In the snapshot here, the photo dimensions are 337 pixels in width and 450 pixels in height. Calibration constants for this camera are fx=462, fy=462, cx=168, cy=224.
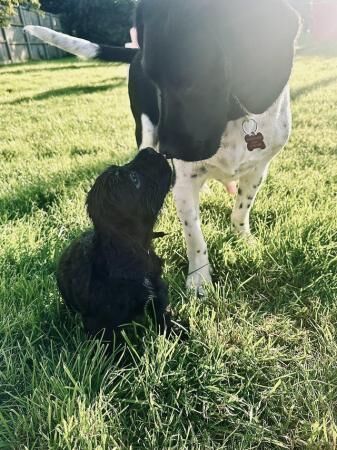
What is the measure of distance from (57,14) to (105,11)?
2.87 metres

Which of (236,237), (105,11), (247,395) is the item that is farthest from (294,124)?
(105,11)

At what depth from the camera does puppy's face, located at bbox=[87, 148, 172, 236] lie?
163cm

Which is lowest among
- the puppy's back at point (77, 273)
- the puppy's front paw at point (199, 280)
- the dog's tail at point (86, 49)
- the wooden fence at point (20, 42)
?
the wooden fence at point (20, 42)

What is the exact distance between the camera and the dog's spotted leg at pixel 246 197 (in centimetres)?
254

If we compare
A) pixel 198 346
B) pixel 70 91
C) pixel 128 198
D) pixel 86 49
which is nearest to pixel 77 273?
pixel 128 198

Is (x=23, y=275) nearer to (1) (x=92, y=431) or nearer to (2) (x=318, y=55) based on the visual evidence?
(1) (x=92, y=431)

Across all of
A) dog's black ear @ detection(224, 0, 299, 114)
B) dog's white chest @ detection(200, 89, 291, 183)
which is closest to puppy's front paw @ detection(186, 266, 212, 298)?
dog's white chest @ detection(200, 89, 291, 183)

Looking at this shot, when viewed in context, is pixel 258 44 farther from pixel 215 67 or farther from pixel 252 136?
pixel 252 136

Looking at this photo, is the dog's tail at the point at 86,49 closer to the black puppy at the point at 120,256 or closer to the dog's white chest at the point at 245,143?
the dog's white chest at the point at 245,143

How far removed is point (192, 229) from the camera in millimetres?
2332

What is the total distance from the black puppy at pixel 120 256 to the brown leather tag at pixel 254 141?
0.50m

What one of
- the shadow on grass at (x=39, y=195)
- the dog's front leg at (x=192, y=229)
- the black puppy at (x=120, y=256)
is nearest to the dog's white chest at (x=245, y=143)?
the dog's front leg at (x=192, y=229)

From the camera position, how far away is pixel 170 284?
2215 mm

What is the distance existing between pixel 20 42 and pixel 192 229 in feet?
65.9
